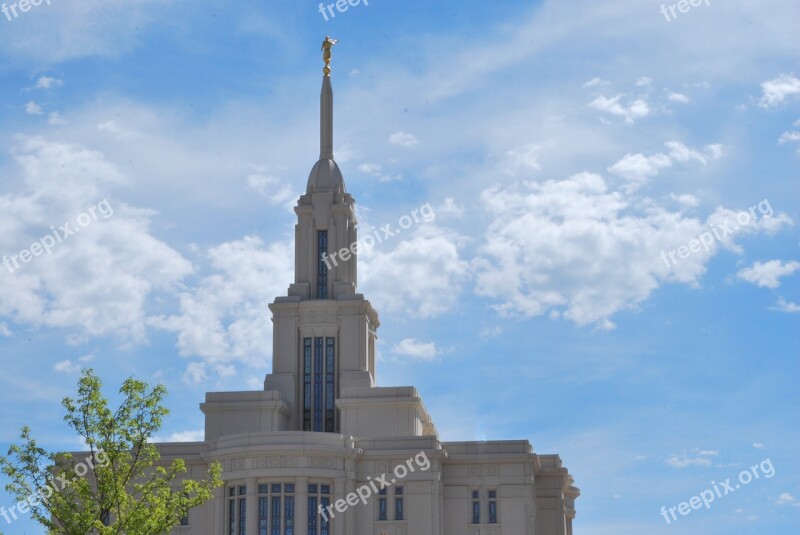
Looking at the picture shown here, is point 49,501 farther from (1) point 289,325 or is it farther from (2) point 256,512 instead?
(1) point 289,325

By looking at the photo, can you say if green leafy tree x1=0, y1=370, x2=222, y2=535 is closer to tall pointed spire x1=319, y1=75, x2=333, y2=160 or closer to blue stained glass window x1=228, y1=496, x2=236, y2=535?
blue stained glass window x1=228, y1=496, x2=236, y2=535

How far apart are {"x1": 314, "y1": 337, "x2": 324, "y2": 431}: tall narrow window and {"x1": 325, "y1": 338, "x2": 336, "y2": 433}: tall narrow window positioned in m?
0.34

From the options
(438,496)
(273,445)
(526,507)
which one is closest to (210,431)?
(273,445)

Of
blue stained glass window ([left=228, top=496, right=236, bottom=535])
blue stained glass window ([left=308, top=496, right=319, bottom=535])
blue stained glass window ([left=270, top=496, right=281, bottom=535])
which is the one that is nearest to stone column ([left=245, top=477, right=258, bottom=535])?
blue stained glass window ([left=270, top=496, right=281, bottom=535])

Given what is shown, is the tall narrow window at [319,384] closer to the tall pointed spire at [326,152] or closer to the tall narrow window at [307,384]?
the tall narrow window at [307,384]

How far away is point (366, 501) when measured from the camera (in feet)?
204

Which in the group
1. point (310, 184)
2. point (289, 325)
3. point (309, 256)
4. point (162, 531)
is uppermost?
point (310, 184)

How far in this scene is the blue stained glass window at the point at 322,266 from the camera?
7250 centimetres

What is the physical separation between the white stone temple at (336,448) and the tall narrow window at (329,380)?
0.19ft

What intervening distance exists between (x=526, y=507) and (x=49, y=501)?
33.0 m

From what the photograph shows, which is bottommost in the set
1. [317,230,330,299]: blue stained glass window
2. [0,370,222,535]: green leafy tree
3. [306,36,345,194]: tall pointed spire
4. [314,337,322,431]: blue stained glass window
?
[0,370,222,535]: green leafy tree

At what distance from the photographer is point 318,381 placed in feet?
231

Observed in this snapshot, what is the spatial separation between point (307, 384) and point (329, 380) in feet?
4.23

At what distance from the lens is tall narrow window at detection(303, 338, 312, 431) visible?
2749 inches
